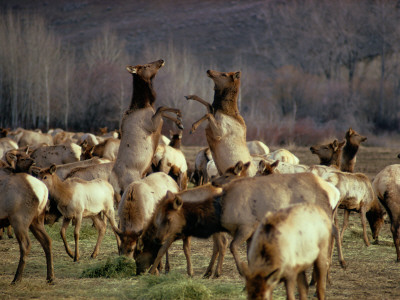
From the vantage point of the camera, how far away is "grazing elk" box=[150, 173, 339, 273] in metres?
8.18

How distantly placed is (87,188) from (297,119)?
52564 mm

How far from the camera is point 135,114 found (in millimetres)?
12641

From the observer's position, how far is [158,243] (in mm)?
8680

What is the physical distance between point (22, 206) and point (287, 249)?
4.32 meters

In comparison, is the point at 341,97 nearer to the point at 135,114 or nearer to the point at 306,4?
the point at 306,4

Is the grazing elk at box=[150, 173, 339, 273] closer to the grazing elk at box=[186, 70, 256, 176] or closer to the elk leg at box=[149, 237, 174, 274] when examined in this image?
the elk leg at box=[149, 237, 174, 274]

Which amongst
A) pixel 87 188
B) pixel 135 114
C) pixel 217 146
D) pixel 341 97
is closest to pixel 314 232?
pixel 217 146

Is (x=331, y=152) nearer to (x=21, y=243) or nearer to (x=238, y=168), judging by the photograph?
(x=238, y=168)

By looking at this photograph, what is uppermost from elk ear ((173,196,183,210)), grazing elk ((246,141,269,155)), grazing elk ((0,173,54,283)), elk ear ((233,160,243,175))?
elk ear ((233,160,243,175))

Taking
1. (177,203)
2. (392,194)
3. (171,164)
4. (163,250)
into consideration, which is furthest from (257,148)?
(177,203)

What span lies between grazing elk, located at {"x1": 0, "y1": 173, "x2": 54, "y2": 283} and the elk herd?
14 millimetres

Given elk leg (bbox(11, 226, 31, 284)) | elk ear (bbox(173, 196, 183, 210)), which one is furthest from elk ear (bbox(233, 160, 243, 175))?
elk leg (bbox(11, 226, 31, 284))

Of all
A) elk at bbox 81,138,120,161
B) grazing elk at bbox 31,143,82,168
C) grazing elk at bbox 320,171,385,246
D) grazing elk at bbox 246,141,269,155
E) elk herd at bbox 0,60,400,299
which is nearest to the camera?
elk herd at bbox 0,60,400,299

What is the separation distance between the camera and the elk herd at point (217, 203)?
6.49 m
